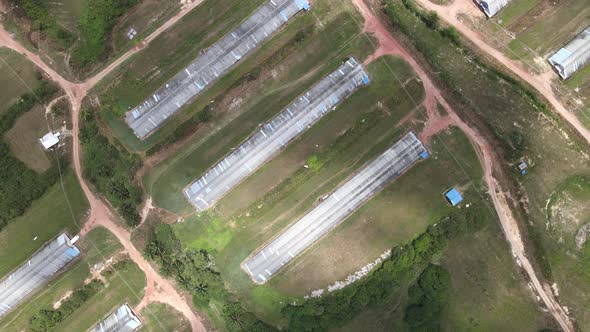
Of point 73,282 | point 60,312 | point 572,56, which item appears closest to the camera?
point 60,312

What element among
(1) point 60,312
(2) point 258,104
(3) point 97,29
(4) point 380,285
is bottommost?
(4) point 380,285

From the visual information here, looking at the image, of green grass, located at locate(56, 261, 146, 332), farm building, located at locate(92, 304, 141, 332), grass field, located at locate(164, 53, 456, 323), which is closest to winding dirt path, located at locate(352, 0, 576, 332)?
grass field, located at locate(164, 53, 456, 323)

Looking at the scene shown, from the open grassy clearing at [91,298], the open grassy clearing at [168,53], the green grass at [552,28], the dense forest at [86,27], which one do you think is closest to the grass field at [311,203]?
the open grassy clearing at [91,298]

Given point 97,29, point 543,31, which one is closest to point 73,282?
point 97,29

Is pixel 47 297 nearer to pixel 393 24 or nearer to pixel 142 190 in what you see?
pixel 142 190

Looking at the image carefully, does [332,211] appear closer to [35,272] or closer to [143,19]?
[143,19]

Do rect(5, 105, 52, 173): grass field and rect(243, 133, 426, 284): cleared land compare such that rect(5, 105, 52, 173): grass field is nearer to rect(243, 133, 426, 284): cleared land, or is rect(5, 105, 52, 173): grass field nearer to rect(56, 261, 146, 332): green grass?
rect(56, 261, 146, 332): green grass
